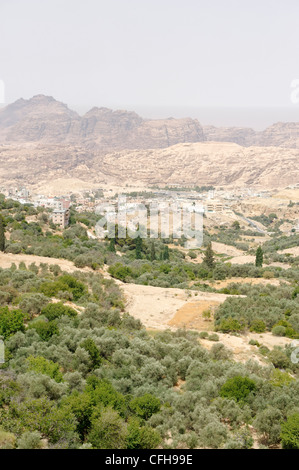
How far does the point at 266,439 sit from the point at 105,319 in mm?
9007

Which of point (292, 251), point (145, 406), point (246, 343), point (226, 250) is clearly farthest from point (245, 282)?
point (226, 250)

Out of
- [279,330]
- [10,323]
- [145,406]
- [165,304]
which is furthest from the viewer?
[165,304]

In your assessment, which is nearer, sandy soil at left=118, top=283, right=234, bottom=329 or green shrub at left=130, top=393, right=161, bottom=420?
green shrub at left=130, top=393, right=161, bottom=420

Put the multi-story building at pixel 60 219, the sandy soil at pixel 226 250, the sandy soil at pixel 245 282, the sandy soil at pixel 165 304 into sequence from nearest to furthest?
the sandy soil at pixel 165 304, the sandy soil at pixel 245 282, the multi-story building at pixel 60 219, the sandy soil at pixel 226 250

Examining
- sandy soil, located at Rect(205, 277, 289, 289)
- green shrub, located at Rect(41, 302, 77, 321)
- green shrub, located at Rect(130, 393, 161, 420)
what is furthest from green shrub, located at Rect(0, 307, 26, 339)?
sandy soil, located at Rect(205, 277, 289, 289)

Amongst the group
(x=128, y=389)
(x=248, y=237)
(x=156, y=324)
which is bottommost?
(x=248, y=237)

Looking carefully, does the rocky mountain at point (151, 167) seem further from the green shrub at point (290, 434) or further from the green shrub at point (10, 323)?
the green shrub at point (290, 434)

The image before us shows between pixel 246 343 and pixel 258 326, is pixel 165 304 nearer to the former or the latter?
pixel 258 326

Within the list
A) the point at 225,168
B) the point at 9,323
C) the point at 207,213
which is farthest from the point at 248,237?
the point at 225,168

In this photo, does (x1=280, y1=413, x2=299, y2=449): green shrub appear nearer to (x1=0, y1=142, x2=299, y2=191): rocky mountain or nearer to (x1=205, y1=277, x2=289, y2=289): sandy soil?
(x1=205, y1=277, x2=289, y2=289): sandy soil

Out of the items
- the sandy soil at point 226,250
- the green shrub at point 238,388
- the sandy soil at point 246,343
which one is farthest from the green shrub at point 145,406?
the sandy soil at point 226,250

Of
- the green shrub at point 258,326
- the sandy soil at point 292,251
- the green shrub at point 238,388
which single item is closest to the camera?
the green shrub at point 238,388
